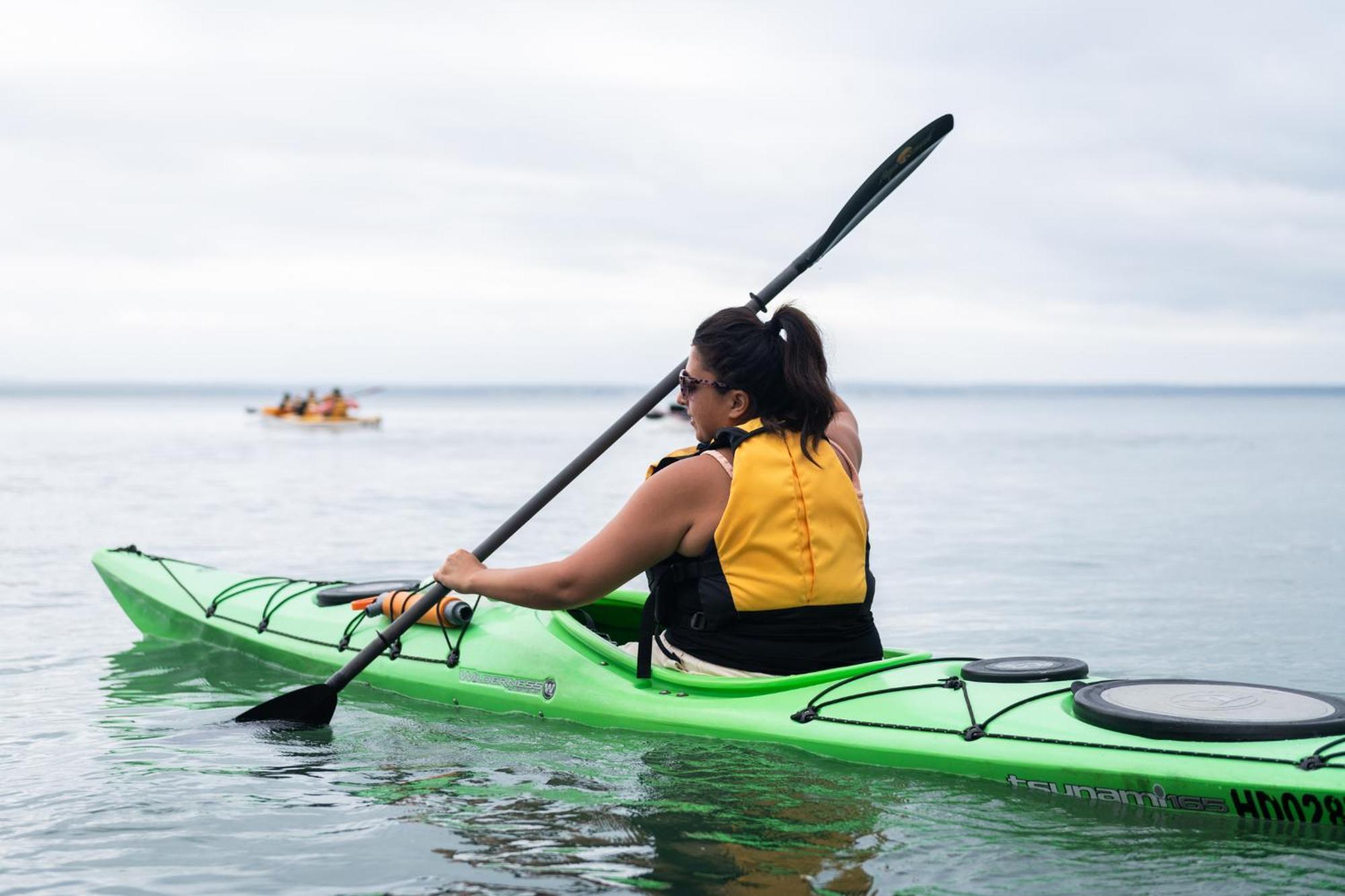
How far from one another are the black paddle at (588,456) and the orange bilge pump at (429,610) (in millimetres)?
114

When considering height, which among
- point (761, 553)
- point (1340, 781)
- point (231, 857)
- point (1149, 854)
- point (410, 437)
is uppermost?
point (410, 437)

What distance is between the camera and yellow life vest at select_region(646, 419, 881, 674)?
12.0 ft

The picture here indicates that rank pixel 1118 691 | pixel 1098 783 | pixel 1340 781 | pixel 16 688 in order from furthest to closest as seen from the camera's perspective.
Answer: pixel 16 688, pixel 1118 691, pixel 1098 783, pixel 1340 781

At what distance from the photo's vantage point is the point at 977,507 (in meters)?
15.5

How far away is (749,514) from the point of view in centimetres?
365

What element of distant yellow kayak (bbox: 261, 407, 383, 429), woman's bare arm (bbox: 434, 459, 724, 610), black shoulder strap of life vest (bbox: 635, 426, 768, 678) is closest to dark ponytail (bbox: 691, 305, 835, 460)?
black shoulder strap of life vest (bbox: 635, 426, 768, 678)

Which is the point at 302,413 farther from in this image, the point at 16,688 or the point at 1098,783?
the point at 1098,783

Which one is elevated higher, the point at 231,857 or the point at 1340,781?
the point at 1340,781

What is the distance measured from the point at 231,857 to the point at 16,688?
2948mm

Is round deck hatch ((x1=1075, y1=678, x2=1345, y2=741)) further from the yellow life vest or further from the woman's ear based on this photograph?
the woman's ear

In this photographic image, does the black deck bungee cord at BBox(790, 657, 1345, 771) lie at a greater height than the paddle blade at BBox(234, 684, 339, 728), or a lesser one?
greater

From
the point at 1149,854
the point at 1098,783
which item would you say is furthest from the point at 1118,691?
the point at 1149,854

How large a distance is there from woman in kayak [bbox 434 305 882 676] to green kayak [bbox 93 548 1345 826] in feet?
0.89

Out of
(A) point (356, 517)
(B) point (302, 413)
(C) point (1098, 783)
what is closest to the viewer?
(C) point (1098, 783)
